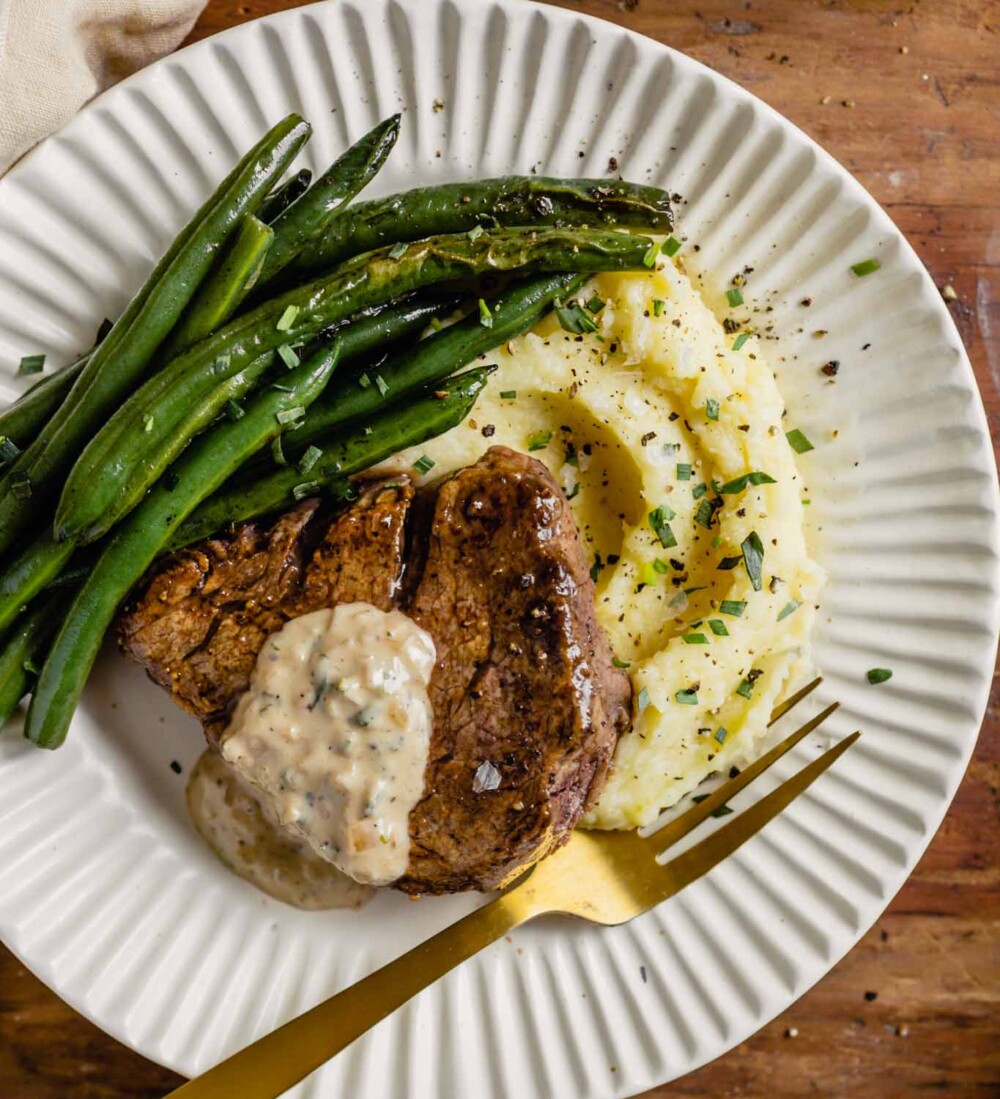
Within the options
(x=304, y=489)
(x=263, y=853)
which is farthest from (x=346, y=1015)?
(x=304, y=489)

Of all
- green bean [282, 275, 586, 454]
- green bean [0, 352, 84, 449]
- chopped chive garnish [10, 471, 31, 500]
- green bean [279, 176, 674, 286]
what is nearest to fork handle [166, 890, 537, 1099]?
green bean [282, 275, 586, 454]

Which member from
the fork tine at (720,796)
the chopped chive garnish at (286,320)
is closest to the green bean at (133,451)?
the chopped chive garnish at (286,320)

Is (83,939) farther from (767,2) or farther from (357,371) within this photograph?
(767,2)

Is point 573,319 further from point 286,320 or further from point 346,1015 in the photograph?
point 346,1015

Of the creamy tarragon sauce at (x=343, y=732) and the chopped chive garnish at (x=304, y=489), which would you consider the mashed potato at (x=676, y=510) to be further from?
the creamy tarragon sauce at (x=343, y=732)

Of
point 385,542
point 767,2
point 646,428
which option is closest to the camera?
point 385,542

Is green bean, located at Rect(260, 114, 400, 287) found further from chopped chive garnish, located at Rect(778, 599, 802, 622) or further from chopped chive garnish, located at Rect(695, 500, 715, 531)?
chopped chive garnish, located at Rect(778, 599, 802, 622)

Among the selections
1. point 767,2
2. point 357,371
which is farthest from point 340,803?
point 767,2
